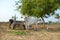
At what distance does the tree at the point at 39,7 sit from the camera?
21.7m

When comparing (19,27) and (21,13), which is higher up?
(21,13)

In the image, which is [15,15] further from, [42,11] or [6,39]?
[6,39]

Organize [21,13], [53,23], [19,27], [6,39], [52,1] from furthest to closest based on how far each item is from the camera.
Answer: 1. [53,23]
2. [21,13]
3. [19,27]
4. [52,1]
5. [6,39]

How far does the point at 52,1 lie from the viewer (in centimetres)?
2141

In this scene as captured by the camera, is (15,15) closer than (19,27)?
No

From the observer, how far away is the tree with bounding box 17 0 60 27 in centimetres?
2167

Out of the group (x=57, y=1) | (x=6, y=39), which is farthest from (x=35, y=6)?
(x=6, y=39)

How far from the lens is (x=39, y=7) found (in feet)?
71.8

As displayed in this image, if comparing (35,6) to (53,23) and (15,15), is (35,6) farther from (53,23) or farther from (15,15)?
(53,23)

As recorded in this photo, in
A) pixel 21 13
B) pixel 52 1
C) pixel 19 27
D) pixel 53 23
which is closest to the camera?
pixel 52 1

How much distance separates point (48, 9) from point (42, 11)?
792mm

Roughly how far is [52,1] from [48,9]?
4.17 feet

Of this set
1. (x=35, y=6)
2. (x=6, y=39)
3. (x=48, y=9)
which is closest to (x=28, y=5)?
(x=35, y=6)

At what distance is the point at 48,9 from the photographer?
22359 millimetres
